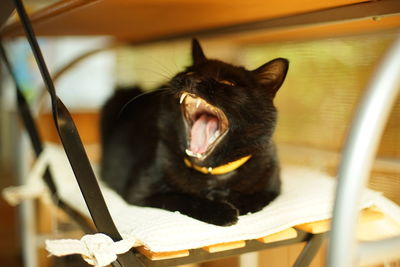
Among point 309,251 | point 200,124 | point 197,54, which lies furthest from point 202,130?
point 309,251

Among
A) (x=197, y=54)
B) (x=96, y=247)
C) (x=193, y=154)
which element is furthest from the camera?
(x=197, y=54)

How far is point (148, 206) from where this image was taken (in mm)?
822

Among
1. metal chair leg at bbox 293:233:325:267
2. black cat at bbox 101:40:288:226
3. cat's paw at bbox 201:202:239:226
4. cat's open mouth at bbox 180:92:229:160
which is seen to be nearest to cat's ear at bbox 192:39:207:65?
black cat at bbox 101:40:288:226

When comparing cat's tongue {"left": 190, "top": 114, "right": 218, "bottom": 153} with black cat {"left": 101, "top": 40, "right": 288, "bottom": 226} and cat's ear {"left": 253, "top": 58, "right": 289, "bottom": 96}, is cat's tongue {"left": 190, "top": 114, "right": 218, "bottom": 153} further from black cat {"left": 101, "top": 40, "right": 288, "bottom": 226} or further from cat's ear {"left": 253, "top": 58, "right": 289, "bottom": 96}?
cat's ear {"left": 253, "top": 58, "right": 289, "bottom": 96}

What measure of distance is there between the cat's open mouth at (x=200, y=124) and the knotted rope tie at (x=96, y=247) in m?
0.25

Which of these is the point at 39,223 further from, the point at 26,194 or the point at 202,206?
the point at 202,206

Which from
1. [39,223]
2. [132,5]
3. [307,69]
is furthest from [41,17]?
[39,223]

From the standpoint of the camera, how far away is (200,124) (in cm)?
85

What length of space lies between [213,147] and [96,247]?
0.30m

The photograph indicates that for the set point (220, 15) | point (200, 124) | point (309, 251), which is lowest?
point (309, 251)

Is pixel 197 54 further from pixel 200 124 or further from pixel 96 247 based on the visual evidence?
pixel 96 247

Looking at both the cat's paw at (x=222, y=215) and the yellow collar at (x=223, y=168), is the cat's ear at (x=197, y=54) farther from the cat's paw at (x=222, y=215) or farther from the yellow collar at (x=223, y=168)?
the cat's paw at (x=222, y=215)

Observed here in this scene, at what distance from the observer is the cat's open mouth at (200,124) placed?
81 centimetres

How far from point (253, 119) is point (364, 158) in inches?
15.3
